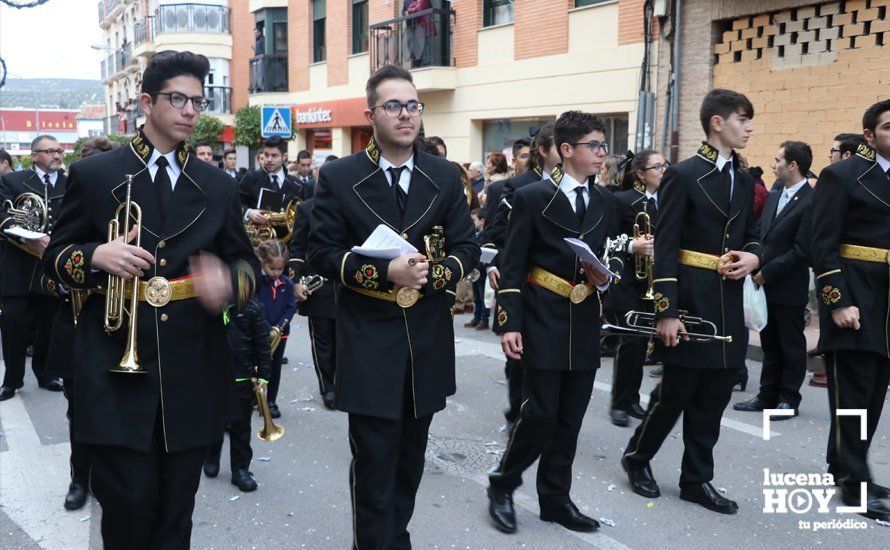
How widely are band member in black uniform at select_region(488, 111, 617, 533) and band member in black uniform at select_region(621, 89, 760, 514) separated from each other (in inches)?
17.5

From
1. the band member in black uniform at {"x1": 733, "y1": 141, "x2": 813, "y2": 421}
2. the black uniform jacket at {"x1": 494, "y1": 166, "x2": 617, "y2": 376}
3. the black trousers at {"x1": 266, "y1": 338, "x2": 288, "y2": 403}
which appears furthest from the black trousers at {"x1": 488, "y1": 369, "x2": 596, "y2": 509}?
the band member in black uniform at {"x1": 733, "y1": 141, "x2": 813, "y2": 421}

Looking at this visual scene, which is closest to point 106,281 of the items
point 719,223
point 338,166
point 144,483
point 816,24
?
point 144,483

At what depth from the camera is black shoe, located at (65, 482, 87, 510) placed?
540cm

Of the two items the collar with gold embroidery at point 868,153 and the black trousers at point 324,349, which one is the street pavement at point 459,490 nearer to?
the black trousers at point 324,349

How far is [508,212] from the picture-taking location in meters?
7.01

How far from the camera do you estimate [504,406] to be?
25.3ft

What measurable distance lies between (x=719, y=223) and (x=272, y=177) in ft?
18.2

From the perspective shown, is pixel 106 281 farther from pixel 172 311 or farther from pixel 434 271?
pixel 434 271

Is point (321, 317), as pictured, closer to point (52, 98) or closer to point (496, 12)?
point (496, 12)

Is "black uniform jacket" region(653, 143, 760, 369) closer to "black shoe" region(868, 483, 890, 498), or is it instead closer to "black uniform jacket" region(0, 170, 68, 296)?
"black shoe" region(868, 483, 890, 498)

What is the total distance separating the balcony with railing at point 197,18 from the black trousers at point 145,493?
134 feet

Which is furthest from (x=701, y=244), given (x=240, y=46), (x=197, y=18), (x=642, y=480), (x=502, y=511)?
(x=197, y=18)

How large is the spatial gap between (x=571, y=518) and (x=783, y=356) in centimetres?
Answer: 344

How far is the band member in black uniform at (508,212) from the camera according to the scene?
6387 millimetres
